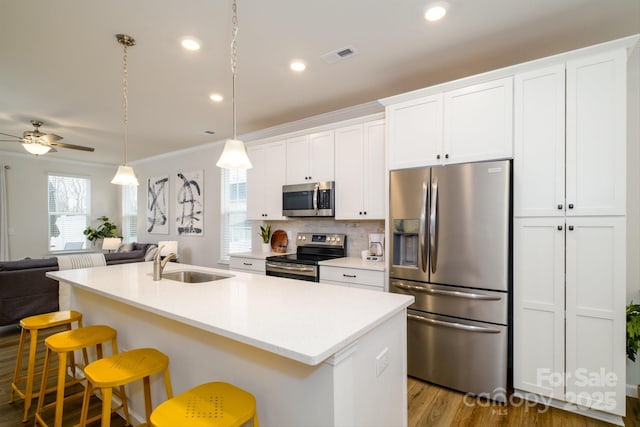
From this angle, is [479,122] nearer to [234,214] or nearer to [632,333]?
[632,333]

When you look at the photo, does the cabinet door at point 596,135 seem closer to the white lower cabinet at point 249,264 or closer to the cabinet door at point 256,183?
the white lower cabinet at point 249,264

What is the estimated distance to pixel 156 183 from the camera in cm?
656

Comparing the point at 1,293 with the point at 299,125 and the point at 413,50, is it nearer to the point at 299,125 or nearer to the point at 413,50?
the point at 299,125

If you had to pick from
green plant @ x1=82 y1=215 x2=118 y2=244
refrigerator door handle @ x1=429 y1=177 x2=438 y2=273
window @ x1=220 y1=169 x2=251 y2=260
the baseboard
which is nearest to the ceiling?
refrigerator door handle @ x1=429 y1=177 x2=438 y2=273

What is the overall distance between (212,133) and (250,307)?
13.2ft

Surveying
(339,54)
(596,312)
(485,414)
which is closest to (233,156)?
(339,54)

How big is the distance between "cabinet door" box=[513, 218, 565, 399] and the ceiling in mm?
1383

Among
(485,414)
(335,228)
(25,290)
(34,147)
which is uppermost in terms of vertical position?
(34,147)

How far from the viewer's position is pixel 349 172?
10.9ft

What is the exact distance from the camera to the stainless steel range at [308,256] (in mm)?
3283

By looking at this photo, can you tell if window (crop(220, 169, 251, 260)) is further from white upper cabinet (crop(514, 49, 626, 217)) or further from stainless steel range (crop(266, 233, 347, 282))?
white upper cabinet (crop(514, 49, 626, 217))

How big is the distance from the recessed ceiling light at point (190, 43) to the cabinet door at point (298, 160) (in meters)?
1.60

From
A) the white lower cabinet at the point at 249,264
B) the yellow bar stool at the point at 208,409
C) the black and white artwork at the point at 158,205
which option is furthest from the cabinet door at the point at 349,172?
the black and white artwork at the point at 158,205

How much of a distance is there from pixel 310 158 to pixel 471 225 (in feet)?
6.56
